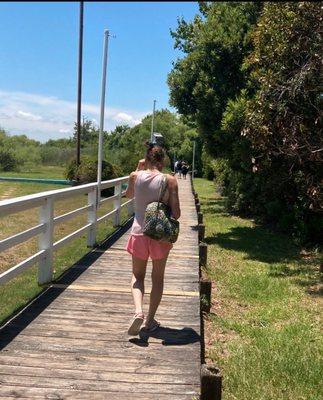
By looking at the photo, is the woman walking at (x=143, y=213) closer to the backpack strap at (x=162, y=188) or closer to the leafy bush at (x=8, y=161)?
the backpack strap at (x=162, y=188)

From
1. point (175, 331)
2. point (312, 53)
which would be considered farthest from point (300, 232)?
point (175, 331)

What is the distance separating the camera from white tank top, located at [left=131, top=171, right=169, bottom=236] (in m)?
4.51

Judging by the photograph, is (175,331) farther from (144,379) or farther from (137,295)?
(144,379)

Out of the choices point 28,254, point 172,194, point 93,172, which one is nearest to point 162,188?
point 172,194

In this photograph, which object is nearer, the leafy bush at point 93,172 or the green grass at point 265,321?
the green grass at point 265,321

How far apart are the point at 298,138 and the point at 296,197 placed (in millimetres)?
4954

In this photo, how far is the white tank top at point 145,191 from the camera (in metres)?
4.51

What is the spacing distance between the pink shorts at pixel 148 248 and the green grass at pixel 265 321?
1.29 m

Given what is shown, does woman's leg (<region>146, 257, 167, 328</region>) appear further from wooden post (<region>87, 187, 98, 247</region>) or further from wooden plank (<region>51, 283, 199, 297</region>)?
wooden post (<region>87, 187, 98, 247</region>)

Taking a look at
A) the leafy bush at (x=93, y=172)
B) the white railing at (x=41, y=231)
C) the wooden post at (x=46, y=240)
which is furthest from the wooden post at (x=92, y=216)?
the leafy bush at (x=93, y=172)

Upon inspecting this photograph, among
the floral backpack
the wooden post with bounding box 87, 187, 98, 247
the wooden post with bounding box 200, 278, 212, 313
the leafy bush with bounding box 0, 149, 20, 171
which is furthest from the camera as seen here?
the leafy bush with bounding box 0, 149, 20, 171

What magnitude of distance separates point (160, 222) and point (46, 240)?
7.21ft

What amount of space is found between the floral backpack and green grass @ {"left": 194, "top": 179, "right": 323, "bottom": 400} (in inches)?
55.6

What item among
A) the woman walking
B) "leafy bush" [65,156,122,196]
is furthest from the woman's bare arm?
"leafy bush" [65,156,122,196]
